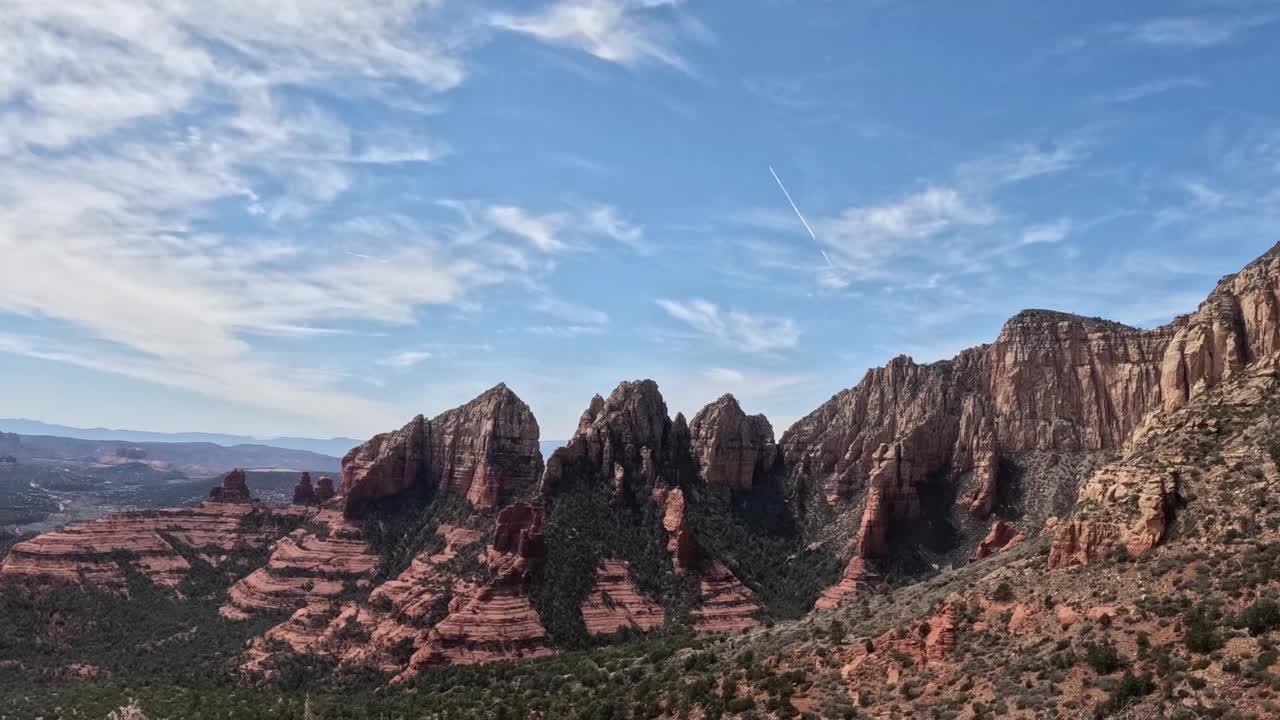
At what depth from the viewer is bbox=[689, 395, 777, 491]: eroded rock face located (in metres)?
138

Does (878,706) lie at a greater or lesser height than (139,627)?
greater

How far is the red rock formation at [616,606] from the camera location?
95.4 m

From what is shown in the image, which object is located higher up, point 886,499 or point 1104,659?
point 886,499

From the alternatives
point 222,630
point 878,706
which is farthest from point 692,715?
point 222,630

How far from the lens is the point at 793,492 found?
456 feet

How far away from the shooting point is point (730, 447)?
140 metres

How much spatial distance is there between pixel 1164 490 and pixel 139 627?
118m

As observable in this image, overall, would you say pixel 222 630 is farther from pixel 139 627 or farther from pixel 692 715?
pixel 692 715

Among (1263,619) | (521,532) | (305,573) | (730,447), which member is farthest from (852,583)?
(1263,619)

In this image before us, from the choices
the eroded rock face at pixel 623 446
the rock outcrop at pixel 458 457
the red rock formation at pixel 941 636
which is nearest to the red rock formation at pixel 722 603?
the eroded rock face at pixel 623 446

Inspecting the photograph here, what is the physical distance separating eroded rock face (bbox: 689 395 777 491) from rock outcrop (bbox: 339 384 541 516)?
28083 millimetres

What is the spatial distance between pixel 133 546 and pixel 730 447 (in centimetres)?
9534

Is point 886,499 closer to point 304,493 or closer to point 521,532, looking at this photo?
point 521,532

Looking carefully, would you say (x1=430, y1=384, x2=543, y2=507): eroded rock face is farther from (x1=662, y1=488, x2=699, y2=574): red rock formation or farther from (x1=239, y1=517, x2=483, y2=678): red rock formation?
(x1=662, y1=488, x2=699, y2=574): red rock formation
